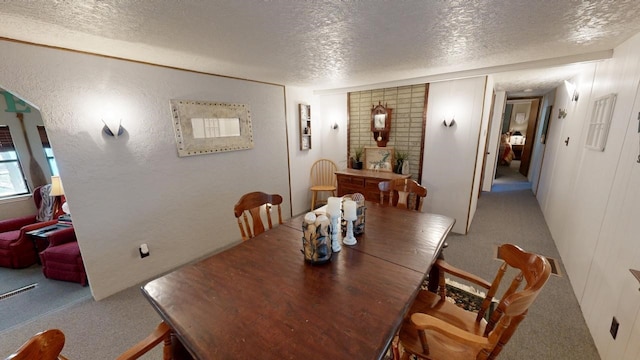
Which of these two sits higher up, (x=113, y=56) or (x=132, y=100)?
(x=113, y=56)

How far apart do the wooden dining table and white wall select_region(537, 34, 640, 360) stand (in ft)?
3.53

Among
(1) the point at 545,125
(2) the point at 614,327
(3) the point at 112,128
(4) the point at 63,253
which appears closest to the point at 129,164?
(3) the point at 112,128

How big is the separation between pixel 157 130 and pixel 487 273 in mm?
3777

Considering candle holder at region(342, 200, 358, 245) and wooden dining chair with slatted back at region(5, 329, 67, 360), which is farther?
candle holder at region(342, 200, 358, 245)

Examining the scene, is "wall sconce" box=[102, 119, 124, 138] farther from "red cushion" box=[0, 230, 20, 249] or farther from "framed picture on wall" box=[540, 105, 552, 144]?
"framed picture on wall" box=[540, 105, 552, 144]

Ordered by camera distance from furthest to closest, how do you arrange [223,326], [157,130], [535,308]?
[157,130] < [535,308] < [223,326]

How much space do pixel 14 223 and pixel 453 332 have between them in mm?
5176

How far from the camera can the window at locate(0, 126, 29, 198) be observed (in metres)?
3.51

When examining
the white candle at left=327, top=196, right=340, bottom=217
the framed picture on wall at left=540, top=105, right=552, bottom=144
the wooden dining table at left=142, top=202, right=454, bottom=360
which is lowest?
the wooden dining table at left=142, top=202, right=454, bottom=360

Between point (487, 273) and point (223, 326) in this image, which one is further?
point (487, 273)

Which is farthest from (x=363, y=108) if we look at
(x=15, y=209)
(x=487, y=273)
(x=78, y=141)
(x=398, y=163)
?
(x=15, y=209)

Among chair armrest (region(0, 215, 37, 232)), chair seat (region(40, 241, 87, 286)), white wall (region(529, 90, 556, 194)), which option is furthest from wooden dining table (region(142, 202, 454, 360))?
white wall (region(529, 90, 556, 194))

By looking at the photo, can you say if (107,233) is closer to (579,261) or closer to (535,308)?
(535,308)

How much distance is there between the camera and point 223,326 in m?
0.93
